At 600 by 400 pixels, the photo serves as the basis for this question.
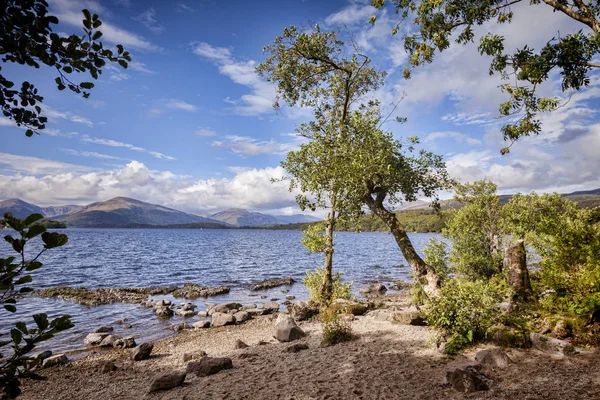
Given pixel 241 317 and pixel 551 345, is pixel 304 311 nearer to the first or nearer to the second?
pixel 241 317

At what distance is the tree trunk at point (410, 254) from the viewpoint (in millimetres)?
16078

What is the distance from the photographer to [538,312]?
1209 cm

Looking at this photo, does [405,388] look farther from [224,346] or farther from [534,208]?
[534,208]

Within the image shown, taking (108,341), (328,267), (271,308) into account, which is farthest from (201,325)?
(328,267)

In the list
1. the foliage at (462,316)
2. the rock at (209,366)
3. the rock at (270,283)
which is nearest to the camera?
the foliage at (462,316)

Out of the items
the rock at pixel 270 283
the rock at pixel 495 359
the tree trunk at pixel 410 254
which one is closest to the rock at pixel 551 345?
the rock at pixel 495 359

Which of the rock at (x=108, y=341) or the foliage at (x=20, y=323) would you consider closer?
the foliage at (x=20, y=323)

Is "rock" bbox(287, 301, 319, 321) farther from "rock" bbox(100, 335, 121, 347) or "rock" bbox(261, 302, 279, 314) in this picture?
"rock" bbox(100, 335, 121, 347)

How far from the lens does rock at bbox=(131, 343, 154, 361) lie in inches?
656

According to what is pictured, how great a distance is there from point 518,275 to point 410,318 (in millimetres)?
5440

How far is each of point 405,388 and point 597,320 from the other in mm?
6686

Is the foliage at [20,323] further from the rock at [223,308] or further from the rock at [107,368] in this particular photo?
the rock at [223,308]

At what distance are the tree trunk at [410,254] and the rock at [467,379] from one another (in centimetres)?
646

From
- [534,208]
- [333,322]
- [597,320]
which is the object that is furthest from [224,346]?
[534,208]
